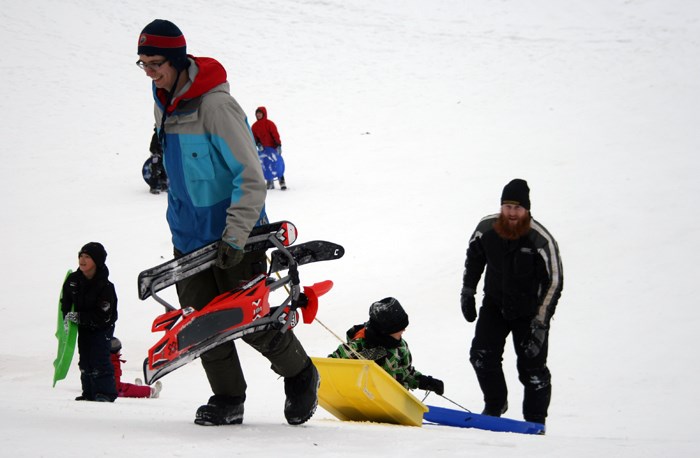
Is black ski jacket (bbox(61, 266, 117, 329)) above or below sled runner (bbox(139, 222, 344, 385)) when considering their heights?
below

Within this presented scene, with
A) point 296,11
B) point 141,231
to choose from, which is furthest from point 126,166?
point 296,11

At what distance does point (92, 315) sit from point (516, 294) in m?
3.01

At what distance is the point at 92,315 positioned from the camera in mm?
5855

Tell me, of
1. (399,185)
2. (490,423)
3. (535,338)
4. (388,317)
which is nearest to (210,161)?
(388,317)

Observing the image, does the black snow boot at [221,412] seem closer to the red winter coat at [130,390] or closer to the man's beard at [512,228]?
the man's beard at [512,228]

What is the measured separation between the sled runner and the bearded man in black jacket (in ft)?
5.45

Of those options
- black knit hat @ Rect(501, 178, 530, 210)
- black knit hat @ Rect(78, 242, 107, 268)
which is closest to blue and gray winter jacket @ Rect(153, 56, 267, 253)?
black knit hat @ Rect(501, 178, 530, 210)

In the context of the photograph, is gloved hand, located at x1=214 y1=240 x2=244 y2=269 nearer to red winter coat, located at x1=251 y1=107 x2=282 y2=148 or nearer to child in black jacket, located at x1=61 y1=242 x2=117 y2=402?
child in black jacket, located at x1=61 y1=242 x2=117 y2=402

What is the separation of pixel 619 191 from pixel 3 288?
8352 mm

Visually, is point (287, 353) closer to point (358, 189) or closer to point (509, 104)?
point (358, 189)

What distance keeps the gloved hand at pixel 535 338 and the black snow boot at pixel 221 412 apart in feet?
6.31

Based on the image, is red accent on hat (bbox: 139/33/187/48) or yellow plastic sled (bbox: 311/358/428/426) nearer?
red accent on hat (bbox: 139/33/187/48)

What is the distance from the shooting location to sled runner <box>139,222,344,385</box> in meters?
3.40

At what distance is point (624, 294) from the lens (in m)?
8.17
